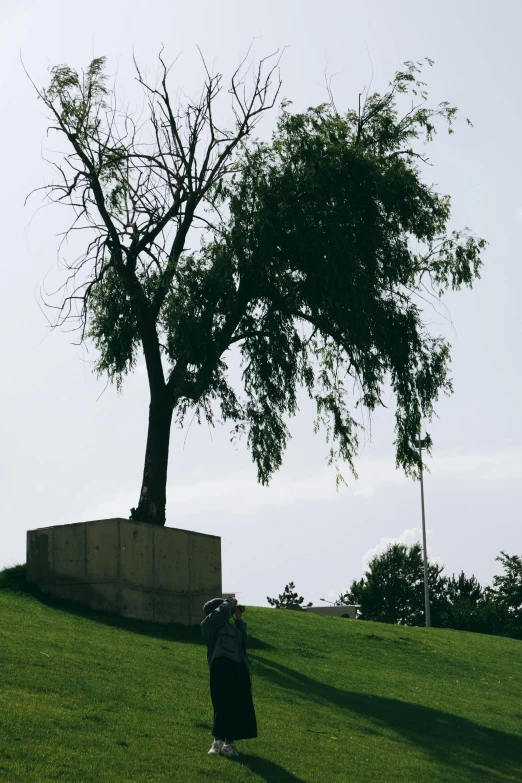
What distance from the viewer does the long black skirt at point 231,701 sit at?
11547 millimetres

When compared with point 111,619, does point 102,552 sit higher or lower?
higher

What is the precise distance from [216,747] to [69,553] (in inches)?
516

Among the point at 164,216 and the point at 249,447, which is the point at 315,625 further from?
the point at 164,216

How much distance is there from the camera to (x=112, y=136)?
27.7 meters

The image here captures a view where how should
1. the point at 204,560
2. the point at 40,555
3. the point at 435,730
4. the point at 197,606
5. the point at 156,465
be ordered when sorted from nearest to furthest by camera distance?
the point at 435,730, the point at 40,555, the point at 197,606, the point at 156,465, the point at 204,560

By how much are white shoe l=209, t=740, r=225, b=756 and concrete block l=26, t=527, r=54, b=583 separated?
13288 mm

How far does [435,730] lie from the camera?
16062 mm

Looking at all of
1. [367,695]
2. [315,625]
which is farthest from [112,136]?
[367,695]

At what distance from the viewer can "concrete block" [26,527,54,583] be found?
24188 mm

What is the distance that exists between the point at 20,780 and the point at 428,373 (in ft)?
56.8

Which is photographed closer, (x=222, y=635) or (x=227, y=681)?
(x=227, y=681)

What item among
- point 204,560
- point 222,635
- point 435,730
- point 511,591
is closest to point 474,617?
point 511,591

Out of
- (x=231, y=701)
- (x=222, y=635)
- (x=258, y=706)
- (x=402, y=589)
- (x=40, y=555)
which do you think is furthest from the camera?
(x=402, y=589)

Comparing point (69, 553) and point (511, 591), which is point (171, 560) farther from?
point (511, 591)
